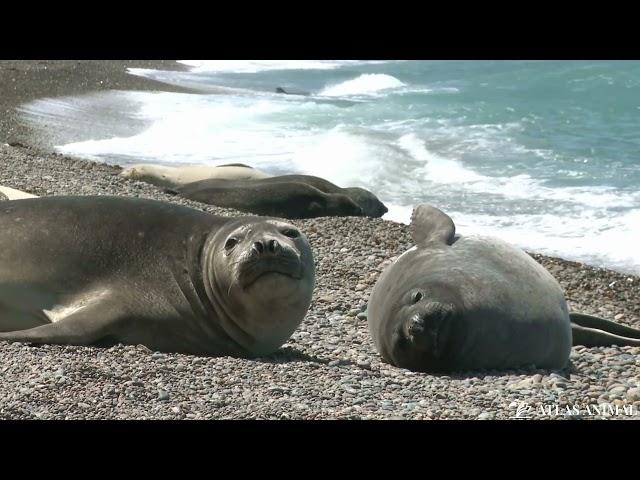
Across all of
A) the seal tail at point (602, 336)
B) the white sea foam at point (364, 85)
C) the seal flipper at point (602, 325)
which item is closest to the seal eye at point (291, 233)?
the seal tail at point (602, 336)

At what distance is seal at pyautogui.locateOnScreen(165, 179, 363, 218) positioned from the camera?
12375 mm

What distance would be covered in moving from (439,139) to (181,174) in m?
8.27

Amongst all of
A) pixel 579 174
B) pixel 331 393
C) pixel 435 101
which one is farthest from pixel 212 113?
pixel 331 393

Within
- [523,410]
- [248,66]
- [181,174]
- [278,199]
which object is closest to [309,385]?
[523,410]

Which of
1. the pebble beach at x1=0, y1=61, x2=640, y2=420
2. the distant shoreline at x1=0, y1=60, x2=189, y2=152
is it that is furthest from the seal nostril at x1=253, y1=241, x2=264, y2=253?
the distant shoreline at x1=0, y1=60, x2=189, y2=152

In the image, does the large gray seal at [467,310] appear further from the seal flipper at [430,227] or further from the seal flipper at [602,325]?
the seal flipper at [602,325]

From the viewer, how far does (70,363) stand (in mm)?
5434

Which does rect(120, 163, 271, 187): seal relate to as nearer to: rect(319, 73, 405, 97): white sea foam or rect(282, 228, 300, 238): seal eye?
rect(282, 228, 300, 238): seal eye

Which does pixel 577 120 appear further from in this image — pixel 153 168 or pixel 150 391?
pixel 150 391

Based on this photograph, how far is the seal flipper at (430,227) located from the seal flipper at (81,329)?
213 cm

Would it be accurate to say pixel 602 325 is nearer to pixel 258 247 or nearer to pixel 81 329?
pixel 258 247

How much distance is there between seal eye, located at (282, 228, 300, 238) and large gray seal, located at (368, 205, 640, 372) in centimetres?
74

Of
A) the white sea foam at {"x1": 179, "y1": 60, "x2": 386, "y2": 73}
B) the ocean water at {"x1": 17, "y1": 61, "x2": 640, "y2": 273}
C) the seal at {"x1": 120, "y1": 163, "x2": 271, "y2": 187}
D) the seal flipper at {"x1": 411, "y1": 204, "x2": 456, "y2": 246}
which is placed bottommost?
the white sea foam at {"x1": 179, "y1": 60, "x2": 386, "y2": 73}

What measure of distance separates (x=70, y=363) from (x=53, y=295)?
87cm
